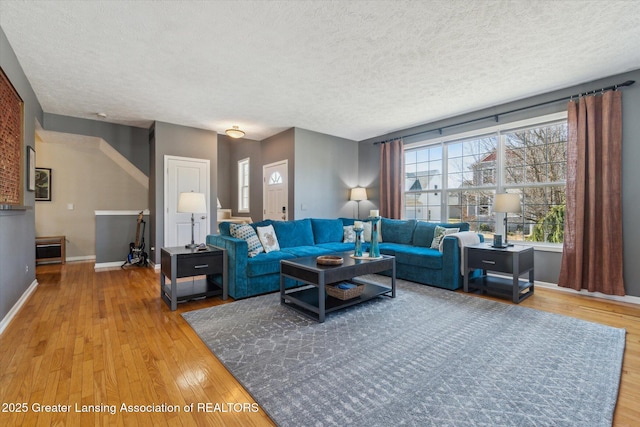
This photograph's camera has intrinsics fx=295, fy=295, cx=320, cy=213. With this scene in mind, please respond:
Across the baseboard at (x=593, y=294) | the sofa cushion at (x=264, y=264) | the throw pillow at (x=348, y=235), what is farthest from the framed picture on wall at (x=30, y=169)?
the baseboard at (x=593, y=294)

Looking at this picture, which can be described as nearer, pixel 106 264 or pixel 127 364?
pixel 127 364

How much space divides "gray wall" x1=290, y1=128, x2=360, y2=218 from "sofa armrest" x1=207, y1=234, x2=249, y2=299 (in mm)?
2354

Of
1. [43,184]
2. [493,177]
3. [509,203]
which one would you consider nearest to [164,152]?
[43,184]

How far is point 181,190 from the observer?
549 cm

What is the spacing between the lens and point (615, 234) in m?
3.44

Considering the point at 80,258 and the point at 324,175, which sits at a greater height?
the point at 324,175

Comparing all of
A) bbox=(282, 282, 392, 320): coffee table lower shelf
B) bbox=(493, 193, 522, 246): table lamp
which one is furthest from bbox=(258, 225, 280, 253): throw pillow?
bbox=(493, 193, 522, 246): table lamp

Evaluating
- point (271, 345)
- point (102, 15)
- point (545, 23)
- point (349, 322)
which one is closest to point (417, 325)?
point (349, 322)

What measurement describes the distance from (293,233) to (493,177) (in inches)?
130

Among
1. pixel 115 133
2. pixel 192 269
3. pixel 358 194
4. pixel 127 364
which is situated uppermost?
pixel 115 133

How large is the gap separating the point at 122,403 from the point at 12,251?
2543 mm

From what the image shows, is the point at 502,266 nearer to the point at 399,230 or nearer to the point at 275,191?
the point at 399,230

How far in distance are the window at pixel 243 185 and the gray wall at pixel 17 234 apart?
14.0 ft

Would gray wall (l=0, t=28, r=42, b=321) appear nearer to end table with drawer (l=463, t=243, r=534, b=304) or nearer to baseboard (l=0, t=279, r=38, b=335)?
baseboard (l=0, t=279, r=38, b=335)
